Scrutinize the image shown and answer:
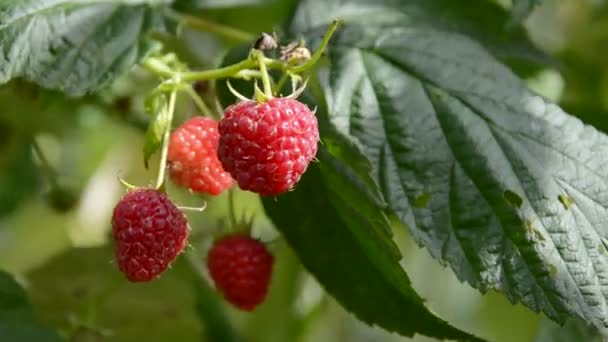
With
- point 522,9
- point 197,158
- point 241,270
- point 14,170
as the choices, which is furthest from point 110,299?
point 522,9

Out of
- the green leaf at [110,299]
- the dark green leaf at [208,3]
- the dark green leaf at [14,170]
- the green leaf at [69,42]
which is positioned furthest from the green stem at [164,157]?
the dark green leaf at [14,170]

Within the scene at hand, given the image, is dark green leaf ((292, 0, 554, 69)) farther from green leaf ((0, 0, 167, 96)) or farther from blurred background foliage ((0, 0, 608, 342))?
green leaf ((0, 0, 167, 96))

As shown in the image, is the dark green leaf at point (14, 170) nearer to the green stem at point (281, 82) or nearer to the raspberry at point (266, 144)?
the green stem at point (281, 82)

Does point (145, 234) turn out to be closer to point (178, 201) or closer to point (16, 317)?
point (16, 317)

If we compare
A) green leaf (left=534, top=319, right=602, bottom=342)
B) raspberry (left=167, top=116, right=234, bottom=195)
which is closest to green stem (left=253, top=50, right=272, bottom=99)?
raspberry (left=167, top=116, right=234, bottom=195)

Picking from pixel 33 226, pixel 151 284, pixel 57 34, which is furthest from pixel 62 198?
pixel 57 34
